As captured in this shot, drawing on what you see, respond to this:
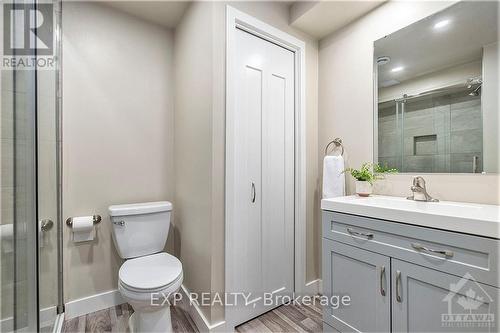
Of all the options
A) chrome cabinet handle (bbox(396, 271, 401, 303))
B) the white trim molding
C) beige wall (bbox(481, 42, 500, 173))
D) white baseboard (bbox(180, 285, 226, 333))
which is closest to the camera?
chrome cabinet handle (bbox(396, 271, 401, 303))

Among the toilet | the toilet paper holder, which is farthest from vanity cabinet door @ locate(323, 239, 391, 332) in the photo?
the toilet paper holder

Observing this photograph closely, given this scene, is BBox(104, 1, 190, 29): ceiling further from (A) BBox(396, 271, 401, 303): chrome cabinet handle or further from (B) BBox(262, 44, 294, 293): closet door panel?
(A) BBox(396, 271, 401, 303): chrome cabinet handle

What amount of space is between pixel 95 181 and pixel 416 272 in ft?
6.87

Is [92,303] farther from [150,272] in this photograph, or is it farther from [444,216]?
[444,216]

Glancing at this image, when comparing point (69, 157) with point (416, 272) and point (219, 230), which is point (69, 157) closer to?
point (219, 230)

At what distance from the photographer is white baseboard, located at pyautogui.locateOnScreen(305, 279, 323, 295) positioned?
199 cm

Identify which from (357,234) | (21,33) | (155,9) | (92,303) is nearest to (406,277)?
(357,234)

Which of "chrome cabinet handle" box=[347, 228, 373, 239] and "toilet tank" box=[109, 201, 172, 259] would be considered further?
"toilet tank" box=[109, 201, 172, 259]

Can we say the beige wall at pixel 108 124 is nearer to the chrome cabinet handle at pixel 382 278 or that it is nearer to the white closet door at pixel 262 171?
the white closet door at pixel 262 171

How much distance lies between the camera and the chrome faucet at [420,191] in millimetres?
1372

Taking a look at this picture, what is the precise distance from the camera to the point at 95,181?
1791 mm

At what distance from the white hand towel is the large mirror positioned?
26cm

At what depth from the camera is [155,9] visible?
1.85 m

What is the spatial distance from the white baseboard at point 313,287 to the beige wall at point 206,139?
0.16 feet
